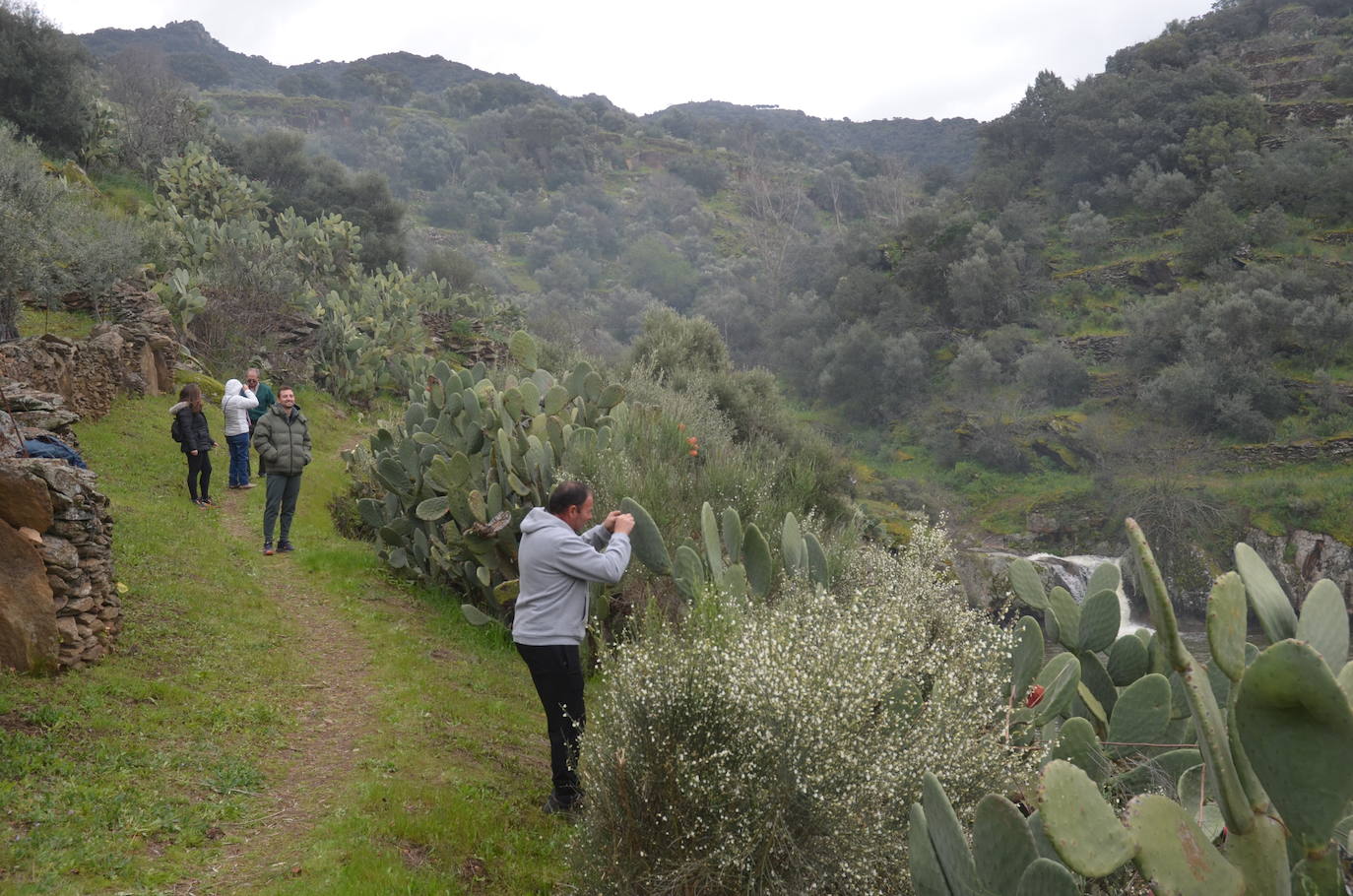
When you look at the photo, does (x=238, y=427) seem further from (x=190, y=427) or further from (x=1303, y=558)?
(x=1303, y=558)

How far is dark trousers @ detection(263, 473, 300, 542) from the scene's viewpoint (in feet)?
28.9

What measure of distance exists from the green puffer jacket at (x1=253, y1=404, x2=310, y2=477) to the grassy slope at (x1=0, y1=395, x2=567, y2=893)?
3.49ft

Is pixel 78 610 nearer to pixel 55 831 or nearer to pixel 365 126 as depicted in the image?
pixel 55 831

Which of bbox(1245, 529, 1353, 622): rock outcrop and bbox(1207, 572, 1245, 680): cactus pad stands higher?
bbox(1207, 572, 1245, 680): cactus pad

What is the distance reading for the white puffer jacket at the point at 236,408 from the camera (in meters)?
11.2

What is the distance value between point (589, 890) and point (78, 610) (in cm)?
392


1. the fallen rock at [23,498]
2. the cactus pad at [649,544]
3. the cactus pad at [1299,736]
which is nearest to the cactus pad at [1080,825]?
the cactus pad at [1299,736]

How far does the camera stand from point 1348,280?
28859 millimetres

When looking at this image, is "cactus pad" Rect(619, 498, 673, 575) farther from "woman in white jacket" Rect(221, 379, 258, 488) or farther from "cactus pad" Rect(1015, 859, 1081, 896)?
"woman in white jacket" Rect(221, 379, 258, 488)

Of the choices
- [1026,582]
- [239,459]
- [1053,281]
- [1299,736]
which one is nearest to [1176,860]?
[1299,736]

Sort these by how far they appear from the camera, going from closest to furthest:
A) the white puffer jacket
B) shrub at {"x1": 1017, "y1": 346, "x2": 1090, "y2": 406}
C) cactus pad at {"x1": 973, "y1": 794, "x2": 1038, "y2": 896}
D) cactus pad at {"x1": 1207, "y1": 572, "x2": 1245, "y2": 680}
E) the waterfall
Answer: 1. cactus pad at {"x1": 1207, "y1": 572, "x2": 1245, "y2": 680}
2. cactus pad at {"x1": 973, "y1": 794, "x2": 1038, "y2": 896}
3. the white puffer jacket
4. the waterfall
5. shrub at {"x1": 1017, "y1": 346, "x2": 1090, "y2": 406}

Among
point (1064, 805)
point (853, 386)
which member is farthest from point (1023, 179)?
point (1064, 805)

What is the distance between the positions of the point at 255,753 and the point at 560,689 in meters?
1.98

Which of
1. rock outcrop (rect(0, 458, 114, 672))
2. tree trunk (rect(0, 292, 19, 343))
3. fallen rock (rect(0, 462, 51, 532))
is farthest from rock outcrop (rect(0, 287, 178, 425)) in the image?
fallen rock (rect(0, 462, 51, 532))
